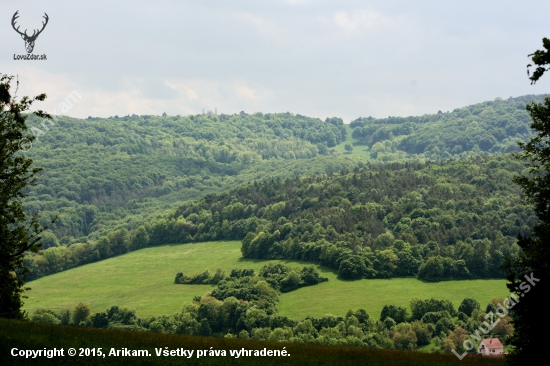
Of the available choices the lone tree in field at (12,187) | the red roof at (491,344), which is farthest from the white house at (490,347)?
the lone tree in field at (12,187)

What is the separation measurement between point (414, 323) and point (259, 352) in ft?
304

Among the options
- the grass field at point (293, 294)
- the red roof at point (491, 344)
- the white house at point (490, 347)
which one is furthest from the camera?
the grass field at point (293, 294)

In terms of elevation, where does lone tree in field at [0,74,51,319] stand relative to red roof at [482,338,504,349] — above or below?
above

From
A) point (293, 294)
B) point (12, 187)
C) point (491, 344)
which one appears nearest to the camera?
point (12, 187)

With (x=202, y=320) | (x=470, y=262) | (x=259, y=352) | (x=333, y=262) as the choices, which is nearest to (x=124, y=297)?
(x=202, y=320)

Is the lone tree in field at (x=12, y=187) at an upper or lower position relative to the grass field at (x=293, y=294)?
upper

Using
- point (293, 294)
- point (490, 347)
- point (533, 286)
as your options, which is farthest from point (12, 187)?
point (293, 294)

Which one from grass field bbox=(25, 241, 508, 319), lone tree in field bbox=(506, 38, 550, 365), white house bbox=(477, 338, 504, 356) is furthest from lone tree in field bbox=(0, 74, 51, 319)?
grass field bbox=(25, 241, 508, 319)

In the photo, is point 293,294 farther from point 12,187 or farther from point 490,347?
point 12,187

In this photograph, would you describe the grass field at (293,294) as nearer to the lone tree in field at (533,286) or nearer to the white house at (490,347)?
the white house at (490,347)

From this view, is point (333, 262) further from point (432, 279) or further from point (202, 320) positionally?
point (202, 320)

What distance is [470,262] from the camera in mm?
167375

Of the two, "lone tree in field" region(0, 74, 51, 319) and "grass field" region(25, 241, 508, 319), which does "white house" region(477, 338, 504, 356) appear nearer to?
"grass field" region(25, 241, 508, 319)

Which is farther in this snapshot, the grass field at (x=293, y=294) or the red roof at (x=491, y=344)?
the grass field at (x=293, y=294)
